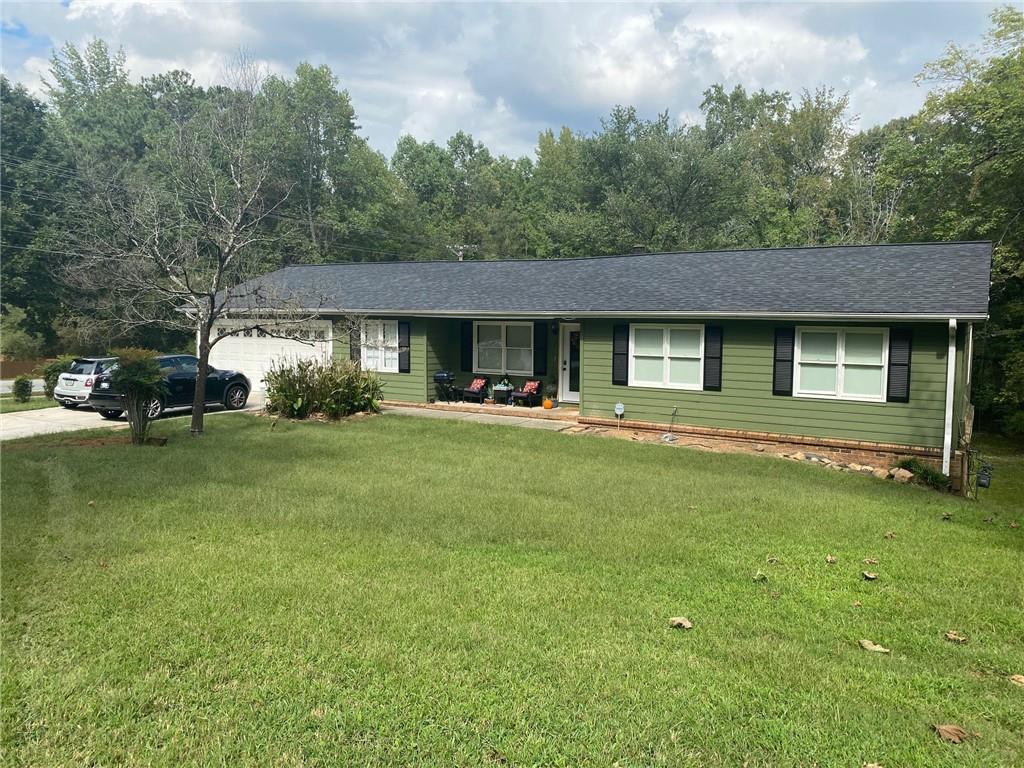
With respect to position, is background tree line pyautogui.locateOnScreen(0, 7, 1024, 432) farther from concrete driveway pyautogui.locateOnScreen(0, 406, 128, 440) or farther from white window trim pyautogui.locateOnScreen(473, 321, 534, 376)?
white window trim pyautogui.locateOnScreen(473, 321, 534, 376)

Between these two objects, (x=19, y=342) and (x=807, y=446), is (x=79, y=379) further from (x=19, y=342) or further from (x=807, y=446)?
(x=19, y=342)

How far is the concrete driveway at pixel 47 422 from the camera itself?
13164mm

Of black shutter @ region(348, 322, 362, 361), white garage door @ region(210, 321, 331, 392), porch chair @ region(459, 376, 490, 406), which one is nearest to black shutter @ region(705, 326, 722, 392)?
porch chair @ region(459, 376, 490, 406)

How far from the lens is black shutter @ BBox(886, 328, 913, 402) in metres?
12.3

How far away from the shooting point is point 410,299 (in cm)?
1883

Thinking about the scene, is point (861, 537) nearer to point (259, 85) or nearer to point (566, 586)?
point (566, 586)

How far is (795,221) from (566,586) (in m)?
35.1

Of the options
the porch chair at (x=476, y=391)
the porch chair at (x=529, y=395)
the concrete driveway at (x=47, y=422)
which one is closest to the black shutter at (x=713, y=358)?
the porch chair at (x=529, y=395)

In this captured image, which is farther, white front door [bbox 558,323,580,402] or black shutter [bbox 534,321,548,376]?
black shutter [bbox 534,321,548,376]

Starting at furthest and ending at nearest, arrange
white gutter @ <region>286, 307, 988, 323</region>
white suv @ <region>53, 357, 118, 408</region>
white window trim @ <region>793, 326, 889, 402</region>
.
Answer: white suv @ <region>53, 357, 118, 408</region> < white window trim @ <region>793, 326, 889, 402</region> < white gutter @ <region>286, 307, 988, 323</region>

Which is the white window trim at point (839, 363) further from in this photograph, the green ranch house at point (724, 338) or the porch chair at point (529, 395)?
the porch chair at point (529, 395)

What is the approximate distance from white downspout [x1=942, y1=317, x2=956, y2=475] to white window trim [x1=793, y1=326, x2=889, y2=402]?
3.26 feet

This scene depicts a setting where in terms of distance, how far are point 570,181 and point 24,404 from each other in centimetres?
3221

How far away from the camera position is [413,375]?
1845cm
